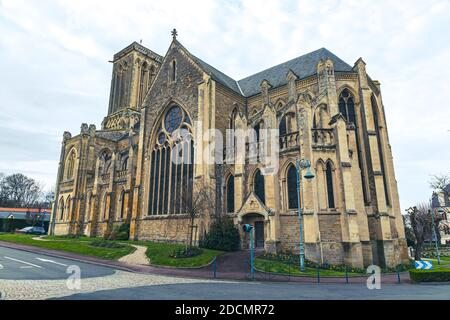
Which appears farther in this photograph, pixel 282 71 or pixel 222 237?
pixel 282 71

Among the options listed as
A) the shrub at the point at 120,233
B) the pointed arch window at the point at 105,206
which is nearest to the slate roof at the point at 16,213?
the pointed arch window at the point at 105,206

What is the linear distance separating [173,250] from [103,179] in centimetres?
1840

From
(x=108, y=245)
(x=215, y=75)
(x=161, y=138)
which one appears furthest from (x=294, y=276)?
(x=215, y=75)

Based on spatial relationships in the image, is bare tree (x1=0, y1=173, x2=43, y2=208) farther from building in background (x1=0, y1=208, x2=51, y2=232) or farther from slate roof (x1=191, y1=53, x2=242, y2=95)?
slate roof (x1=191, y1=53, x2=242, y2=95)

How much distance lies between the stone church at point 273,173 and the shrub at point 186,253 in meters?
2.35

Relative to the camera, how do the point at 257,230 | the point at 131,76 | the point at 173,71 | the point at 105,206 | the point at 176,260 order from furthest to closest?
1. the point at 131,76
2. the point at 105,206
3. the point at 173,71
4. the point at 257,230
5. the point at 176,260

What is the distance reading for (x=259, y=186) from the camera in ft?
73.8

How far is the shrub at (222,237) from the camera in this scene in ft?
68.9

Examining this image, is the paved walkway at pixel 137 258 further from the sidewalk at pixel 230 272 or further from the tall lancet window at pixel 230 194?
the tall lancet window at pixel 230 194

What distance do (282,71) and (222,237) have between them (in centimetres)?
2095

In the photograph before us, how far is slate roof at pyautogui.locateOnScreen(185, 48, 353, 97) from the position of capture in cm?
2766

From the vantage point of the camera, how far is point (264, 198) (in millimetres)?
21781

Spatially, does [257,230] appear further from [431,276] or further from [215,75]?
[215,75]
